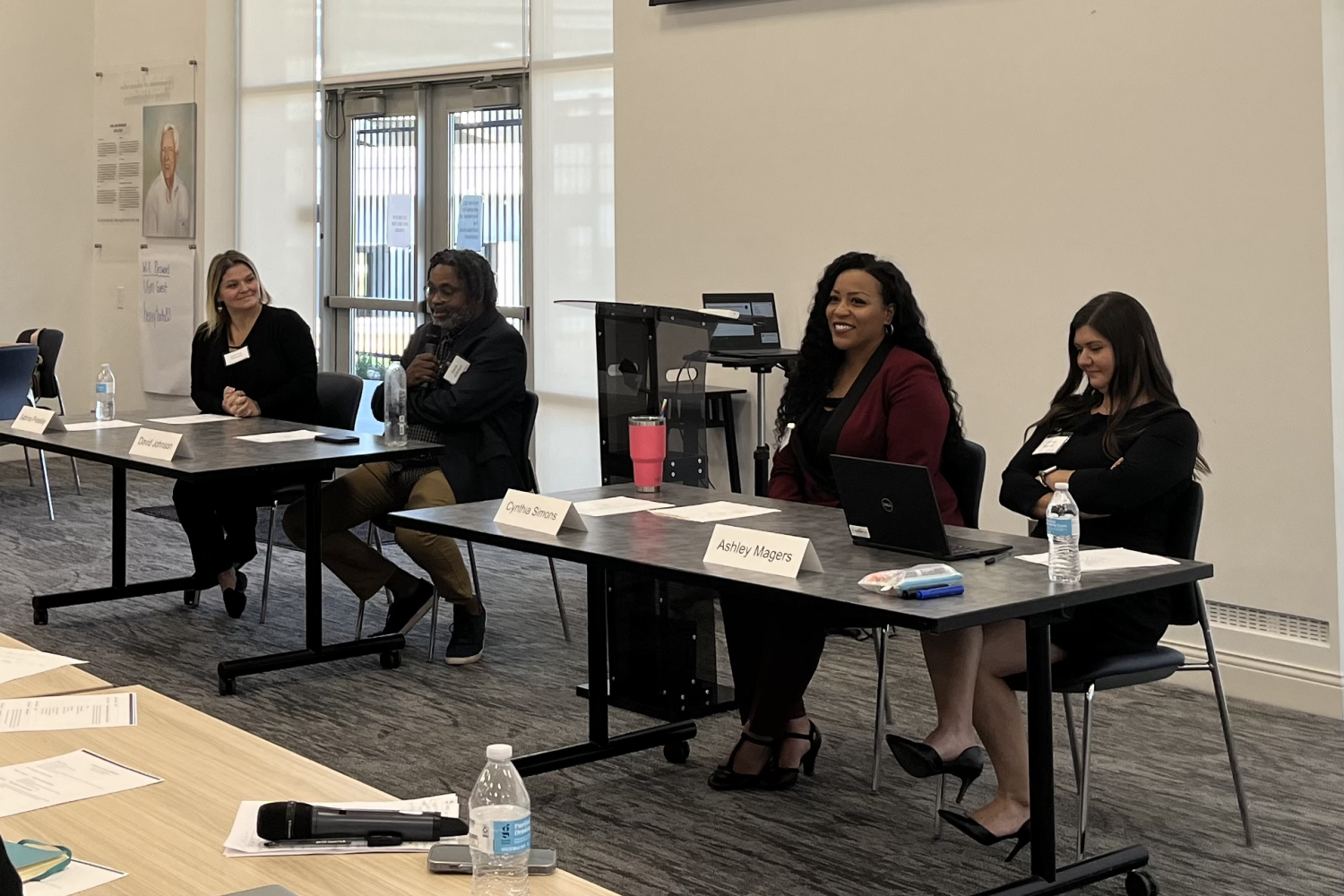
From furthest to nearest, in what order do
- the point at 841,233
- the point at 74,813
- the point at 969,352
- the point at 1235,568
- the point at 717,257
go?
the point at 717,257 < the point at 841,233 < the point at 969,352 < the point at 1235,568 < the point at 74,813

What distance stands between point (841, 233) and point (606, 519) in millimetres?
2510

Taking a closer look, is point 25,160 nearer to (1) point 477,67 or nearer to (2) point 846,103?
(1) point 477,67

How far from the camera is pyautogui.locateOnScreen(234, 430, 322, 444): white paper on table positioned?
466 centimetres

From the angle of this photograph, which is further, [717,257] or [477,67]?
[477,67]

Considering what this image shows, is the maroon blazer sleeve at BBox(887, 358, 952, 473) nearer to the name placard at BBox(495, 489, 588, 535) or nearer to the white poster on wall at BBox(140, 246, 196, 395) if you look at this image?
the name placard at BBox(495, 489, 588, 535)

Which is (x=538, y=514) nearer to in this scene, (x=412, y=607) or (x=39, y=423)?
(x=412, y=607)

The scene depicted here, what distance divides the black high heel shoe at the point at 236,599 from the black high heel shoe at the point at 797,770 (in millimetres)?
2545

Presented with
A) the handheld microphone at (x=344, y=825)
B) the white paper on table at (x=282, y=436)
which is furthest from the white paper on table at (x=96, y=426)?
the handheld microphone at (x=344, y=825)

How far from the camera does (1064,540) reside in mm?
2619

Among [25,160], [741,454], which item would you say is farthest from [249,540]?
[25,160]

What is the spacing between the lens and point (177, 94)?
9.05m

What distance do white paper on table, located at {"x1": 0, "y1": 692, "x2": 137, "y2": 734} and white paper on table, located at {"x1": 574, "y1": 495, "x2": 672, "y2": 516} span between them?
1453mm

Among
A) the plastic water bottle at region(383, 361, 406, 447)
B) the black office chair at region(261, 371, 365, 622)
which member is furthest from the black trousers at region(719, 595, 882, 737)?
the black office chair at region(261, 371, 365, 622)

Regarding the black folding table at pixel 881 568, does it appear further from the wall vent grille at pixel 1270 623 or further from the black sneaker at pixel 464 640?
the wall vent grille at pixel 1270 623
